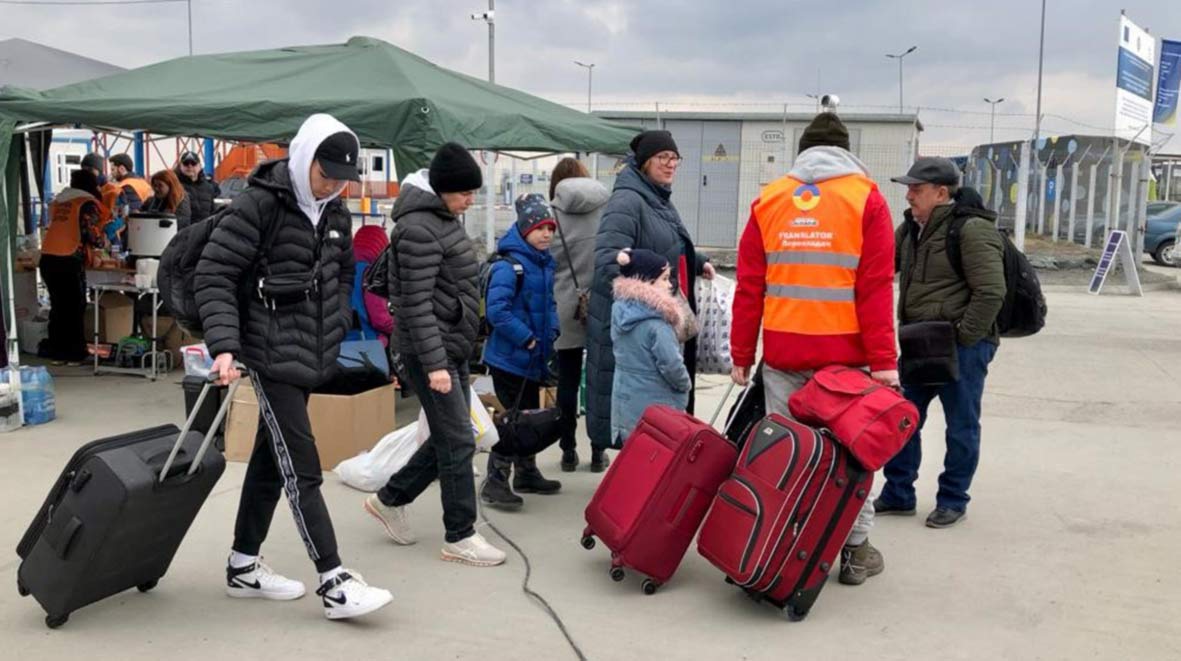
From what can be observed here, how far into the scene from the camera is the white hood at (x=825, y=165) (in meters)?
3.80

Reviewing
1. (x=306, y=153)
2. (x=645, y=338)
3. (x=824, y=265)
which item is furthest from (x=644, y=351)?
(x=306, y=153)

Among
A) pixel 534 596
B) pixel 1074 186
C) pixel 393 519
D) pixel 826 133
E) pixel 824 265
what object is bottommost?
pixel 534 596

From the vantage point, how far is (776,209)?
3.88 m

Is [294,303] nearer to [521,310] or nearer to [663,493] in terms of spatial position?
[663,493]

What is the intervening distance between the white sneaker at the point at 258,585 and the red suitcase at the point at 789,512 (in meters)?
1.58

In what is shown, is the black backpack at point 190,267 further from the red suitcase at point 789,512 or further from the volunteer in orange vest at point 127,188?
the volunteer in orange vest at point 127,188

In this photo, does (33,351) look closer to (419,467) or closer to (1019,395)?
(419,467)

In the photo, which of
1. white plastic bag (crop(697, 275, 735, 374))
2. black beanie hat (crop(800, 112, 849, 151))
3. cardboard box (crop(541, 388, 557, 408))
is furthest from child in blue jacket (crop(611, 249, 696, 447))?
cardboard box (crop(541, 388, 557, 408))

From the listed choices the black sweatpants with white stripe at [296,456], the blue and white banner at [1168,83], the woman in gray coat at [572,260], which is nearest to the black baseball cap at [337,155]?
the black sweatpants with white stripe at [296,456]

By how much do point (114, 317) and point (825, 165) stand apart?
22.6ft

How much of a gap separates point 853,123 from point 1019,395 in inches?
528

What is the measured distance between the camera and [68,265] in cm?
868

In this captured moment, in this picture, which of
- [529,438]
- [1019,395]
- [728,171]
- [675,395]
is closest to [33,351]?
[529,438]

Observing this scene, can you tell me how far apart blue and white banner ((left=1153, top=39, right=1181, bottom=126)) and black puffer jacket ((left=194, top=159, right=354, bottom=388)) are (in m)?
20.3
